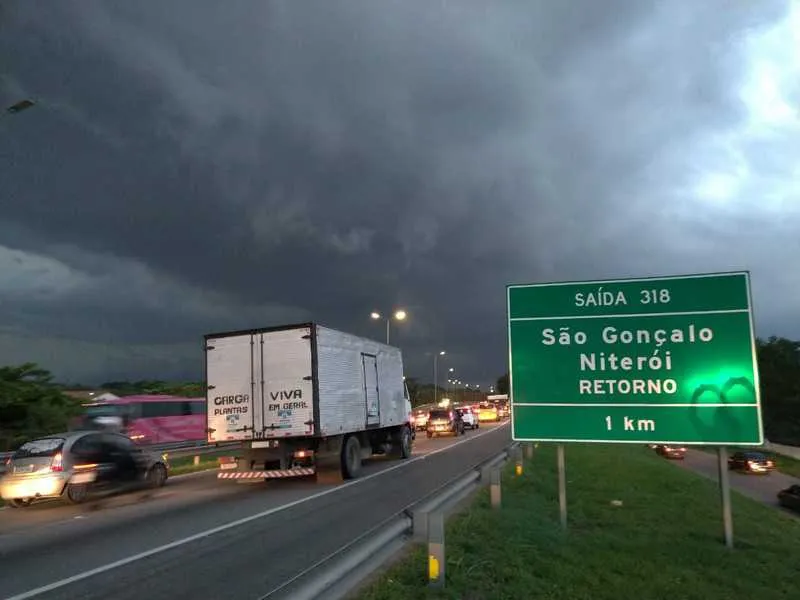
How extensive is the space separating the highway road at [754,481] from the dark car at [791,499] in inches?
61.3

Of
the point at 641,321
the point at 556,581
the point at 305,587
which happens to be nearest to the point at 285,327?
the point at 641,321

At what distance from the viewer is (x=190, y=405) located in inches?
1505

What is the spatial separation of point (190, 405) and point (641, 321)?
32.9 meters

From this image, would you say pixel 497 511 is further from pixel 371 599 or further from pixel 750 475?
pixel 750 475

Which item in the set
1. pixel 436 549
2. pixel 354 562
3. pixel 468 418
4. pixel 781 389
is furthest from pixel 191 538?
pixel 781 389

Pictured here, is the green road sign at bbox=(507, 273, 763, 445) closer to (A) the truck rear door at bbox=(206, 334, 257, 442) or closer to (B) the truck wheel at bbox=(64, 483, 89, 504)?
(A) the truck rear door at bbox=(206, 334, 257, 442)

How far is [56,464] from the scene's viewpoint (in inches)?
562

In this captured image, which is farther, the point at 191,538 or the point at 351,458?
the point at 351,458

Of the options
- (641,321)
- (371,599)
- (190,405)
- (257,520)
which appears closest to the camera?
(371,599)

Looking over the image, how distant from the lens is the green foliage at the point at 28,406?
27.4 m

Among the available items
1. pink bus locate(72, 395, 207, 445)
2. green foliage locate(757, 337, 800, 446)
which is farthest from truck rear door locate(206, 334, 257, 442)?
green foliage locate(757, 337, 800, 446)

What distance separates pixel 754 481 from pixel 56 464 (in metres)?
41.9

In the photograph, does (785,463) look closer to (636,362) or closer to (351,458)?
(351,458)

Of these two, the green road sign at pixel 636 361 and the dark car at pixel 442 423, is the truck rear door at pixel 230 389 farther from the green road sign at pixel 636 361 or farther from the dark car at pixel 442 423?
the dark car at pixel 442 423
